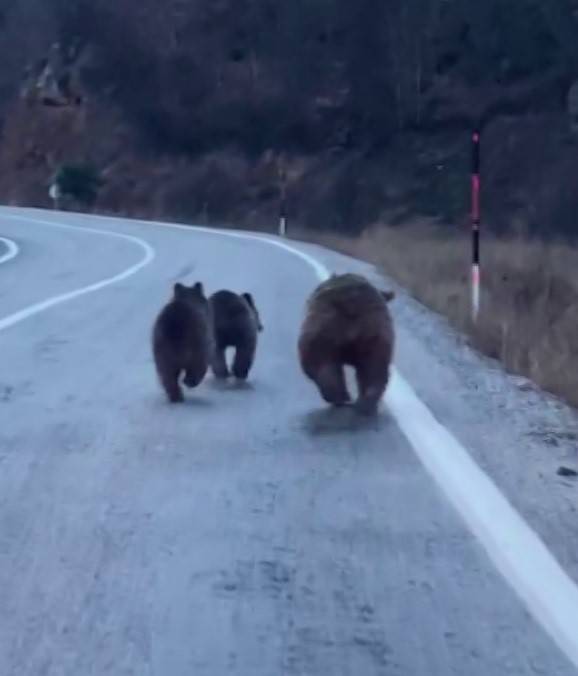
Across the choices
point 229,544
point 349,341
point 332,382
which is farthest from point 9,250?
point 229,544

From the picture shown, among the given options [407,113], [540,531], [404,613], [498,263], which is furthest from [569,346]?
[407,113]

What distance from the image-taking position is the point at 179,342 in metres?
11.5

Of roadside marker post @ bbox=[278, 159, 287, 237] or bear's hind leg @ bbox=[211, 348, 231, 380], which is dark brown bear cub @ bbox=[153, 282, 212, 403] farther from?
roadside marker post @ bbox=[278, 159, 287, 237]

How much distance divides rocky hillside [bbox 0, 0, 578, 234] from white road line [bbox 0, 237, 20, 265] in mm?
14866

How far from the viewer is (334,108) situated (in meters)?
64.7

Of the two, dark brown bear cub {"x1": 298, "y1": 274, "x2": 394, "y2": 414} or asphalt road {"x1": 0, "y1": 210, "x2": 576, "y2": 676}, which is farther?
dark brown bear cub {"x1": 298, "y1": 274, "x2": 394, "y2": 414}

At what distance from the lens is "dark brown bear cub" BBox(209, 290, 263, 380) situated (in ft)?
40.6

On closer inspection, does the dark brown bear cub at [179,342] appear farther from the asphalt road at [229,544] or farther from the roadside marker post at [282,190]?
the roadside marker post at [282,190]

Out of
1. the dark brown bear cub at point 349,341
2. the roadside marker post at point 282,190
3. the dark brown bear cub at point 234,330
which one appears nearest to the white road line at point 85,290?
the dark brown bear cub at point 234,330

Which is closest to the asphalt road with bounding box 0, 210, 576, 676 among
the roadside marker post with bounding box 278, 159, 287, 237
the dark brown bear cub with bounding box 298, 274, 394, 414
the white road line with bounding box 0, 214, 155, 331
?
the dark brown bear cub with bounding box 298, 274, 394, 414

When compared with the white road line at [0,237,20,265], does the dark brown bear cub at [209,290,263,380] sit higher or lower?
higher

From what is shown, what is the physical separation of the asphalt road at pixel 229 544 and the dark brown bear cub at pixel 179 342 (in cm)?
25

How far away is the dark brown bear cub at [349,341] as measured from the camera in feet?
34.7

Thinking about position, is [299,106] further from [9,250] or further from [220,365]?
[220,365]
